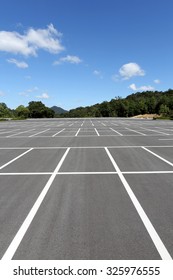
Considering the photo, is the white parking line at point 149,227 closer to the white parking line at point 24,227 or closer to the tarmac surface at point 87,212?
the tarmac surface at point 87,212

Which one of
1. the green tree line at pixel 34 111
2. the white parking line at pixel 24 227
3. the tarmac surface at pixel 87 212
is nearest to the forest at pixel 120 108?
the green tree line at pixel 34 111

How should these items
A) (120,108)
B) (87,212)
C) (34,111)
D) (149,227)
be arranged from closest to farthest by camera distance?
(149,227)
(87,212)
(34,111)
(120,108)

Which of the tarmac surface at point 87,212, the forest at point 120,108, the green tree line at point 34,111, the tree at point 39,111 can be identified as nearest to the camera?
the tarmac surface at point 87,212

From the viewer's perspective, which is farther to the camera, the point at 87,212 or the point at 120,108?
the point at 120,108

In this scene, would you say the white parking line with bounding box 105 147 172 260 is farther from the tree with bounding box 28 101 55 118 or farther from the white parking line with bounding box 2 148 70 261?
the tree with bounding box 28 101 55 118

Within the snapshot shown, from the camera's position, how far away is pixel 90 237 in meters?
4.41

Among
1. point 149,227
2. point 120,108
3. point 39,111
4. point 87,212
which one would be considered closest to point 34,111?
point 39,111

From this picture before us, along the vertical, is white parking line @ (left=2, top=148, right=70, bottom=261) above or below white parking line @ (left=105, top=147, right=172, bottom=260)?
above

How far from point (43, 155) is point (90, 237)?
29.2 ft

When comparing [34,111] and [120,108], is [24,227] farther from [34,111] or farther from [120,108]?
[120,108]

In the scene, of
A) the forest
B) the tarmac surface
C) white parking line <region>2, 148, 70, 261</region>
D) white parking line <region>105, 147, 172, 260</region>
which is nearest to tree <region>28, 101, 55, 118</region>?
the forest

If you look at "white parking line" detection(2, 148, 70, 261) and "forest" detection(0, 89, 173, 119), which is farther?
"forest" detection(0, 89, 173, 119)

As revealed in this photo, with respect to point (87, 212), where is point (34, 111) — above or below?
below
